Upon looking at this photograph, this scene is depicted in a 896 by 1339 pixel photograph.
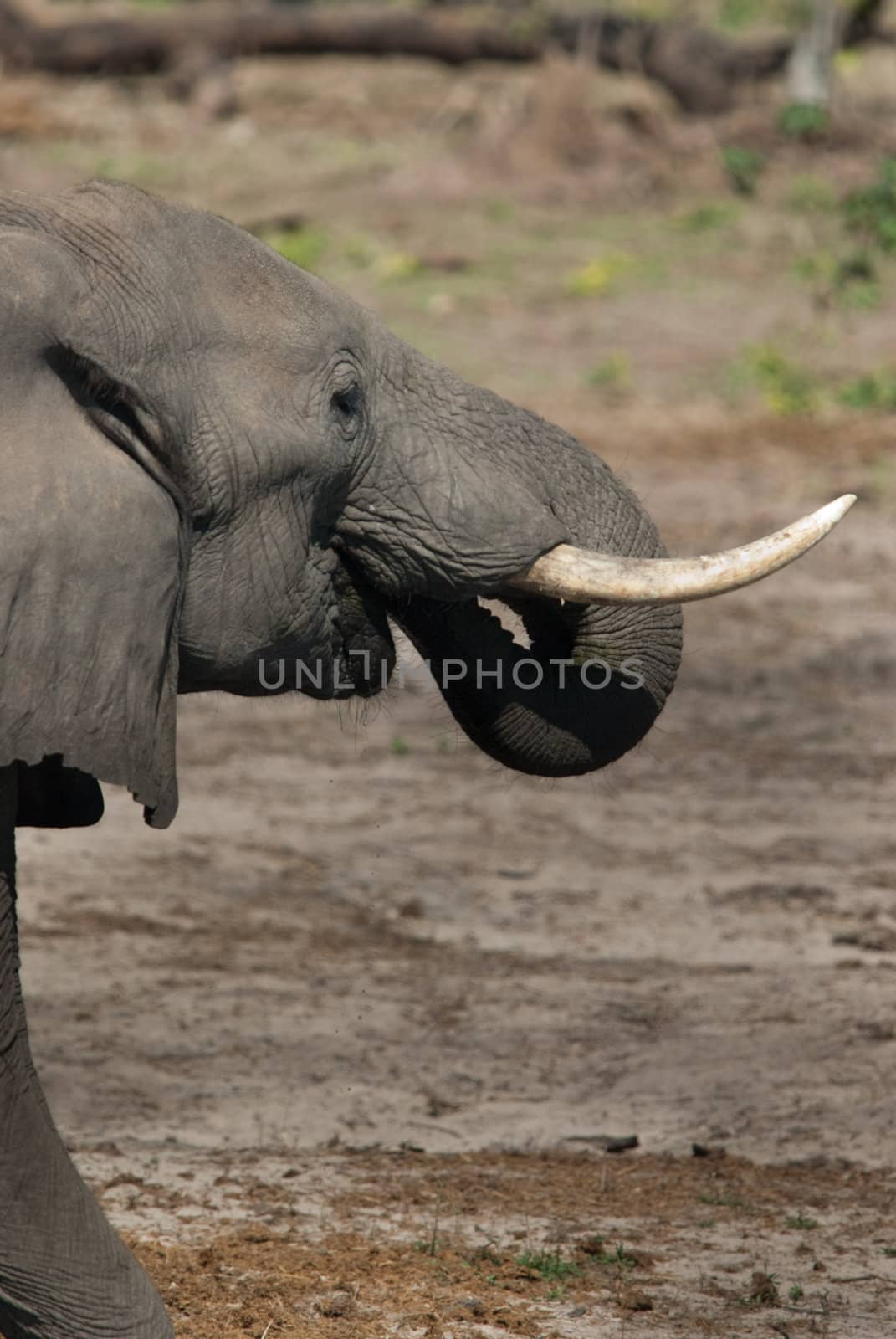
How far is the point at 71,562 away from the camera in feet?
9.64

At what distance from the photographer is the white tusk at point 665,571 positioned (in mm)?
3404

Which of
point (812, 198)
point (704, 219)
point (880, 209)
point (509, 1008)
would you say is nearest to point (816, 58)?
point (704, 219)

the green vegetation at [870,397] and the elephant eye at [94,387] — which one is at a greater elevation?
the elephant eye at [94,387]

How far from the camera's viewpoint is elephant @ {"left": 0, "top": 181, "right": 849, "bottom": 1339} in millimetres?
2979

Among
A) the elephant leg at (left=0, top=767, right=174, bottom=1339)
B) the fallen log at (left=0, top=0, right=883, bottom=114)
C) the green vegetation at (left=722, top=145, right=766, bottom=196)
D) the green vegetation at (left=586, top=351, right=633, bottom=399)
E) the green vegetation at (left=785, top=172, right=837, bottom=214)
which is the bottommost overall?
the elephant leg at (left=0, top=767, right=174, bottom=1339)

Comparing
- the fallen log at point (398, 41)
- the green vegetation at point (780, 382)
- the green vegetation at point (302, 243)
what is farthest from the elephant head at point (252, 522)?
the fallen log at point (398, 41)

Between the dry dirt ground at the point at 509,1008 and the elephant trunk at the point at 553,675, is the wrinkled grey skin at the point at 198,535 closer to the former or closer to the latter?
the elephant trunk at the point at 553,675

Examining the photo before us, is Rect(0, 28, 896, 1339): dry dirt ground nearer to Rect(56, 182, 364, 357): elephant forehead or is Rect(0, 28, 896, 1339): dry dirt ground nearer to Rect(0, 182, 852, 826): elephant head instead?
Rect(0, 182, 852, 826): elephant head

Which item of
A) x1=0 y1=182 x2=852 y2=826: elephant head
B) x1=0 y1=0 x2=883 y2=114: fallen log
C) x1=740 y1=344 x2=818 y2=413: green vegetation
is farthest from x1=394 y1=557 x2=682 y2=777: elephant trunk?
x1=0 y1=0 x2=883 y2=114: fallen log

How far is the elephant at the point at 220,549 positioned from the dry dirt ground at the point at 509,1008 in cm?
40

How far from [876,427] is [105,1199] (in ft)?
26.7

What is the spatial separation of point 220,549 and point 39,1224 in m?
1.03

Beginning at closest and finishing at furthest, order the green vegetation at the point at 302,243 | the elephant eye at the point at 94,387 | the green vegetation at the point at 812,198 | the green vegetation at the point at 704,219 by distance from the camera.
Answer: the elephant eye at the point at 94,387 → the green vegetation at the point at 302,243 → the green vegetation at the point at 812,198 → the green vegetation at the point at 704,219

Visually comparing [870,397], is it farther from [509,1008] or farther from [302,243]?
[509,1008]
